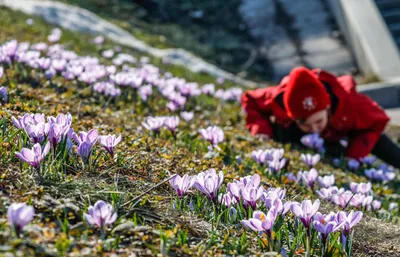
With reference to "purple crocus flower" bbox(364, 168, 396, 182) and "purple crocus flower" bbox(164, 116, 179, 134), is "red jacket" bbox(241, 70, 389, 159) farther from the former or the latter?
"purple crocus flower" bbox(164, 116, 179, 134)

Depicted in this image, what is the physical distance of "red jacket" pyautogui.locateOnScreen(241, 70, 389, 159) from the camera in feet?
20.4

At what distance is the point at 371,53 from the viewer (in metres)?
11.2

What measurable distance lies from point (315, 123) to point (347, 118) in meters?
0.47

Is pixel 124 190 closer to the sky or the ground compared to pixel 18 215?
closer to the ground

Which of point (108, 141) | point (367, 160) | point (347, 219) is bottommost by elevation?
point (367, 160)

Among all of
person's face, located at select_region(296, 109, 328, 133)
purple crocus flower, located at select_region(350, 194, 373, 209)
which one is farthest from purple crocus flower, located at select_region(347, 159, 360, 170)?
purple crocus flower, located at select_region(350, 194, 373, 209)

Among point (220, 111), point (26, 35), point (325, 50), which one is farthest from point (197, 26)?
point (220, 111)

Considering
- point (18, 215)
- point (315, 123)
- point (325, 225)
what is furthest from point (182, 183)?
point (315, 123)

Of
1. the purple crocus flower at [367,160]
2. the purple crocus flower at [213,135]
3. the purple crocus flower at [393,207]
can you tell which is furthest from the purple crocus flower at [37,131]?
the purple crocus flower at [367,160]

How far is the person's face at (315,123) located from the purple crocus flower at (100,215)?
380cm

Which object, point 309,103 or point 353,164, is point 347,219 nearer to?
point 309,103

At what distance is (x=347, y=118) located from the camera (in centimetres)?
624

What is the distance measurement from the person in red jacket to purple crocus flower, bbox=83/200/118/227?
3593 millimetres

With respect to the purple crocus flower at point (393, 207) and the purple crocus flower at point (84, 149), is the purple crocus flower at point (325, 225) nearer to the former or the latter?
the purple crocus flower at point (84, 149)
